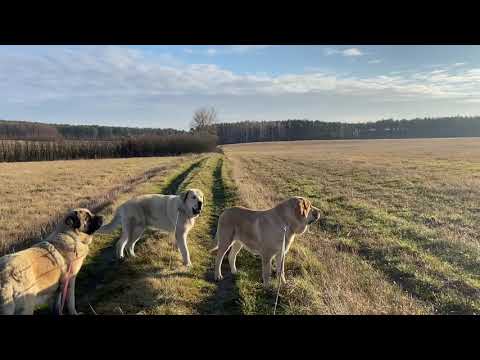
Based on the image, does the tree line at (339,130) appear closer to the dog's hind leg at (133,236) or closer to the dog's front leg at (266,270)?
the dog's hind leg at (133,236)

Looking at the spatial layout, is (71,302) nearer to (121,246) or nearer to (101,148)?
(121,246)

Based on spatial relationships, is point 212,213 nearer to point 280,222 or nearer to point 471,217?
point 280,222

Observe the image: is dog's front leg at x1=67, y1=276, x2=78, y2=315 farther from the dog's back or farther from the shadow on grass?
the shadow on grass

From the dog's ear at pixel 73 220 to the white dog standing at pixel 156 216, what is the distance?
2106 mm

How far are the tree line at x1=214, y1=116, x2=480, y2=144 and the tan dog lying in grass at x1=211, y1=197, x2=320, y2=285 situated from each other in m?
30.0

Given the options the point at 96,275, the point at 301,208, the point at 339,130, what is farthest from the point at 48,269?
the point at 339,130

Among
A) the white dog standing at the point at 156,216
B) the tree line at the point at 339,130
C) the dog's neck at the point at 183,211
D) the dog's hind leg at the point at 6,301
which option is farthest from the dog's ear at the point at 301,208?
the tree line at the point at 339,130

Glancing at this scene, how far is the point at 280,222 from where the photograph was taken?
568 cm

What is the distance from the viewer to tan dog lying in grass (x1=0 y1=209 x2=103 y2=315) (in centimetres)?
360

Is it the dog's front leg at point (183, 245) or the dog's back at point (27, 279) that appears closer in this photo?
the dog's back at point (27, 279)

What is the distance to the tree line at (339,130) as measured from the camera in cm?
4272

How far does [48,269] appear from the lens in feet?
13.6
